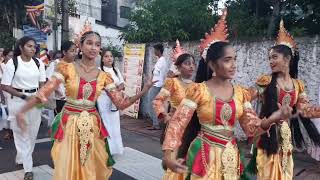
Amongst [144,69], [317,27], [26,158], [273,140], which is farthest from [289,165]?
[317,27]

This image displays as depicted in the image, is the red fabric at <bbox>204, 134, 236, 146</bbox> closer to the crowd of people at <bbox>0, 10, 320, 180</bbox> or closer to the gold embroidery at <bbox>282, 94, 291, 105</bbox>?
the crowd of people at <bbox>0, 10, 320, 180</bbox>

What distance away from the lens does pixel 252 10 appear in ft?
48.2

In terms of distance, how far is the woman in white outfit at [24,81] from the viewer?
6.05 meters

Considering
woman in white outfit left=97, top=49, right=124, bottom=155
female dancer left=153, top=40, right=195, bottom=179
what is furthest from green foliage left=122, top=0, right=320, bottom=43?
female dancer left=153, top=40, right=195, bottom=179

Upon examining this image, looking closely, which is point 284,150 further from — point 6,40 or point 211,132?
point 6,40

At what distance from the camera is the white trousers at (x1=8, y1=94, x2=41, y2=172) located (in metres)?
5.84

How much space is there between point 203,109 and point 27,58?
3.82m

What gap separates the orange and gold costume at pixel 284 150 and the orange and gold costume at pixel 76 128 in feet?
5.07

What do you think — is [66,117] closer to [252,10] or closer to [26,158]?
[26,158]

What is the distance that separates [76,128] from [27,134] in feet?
6.00

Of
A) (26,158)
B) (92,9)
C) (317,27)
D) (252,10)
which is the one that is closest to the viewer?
(26,158)

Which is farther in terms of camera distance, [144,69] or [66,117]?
[144,69]

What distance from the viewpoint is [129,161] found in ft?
22.9

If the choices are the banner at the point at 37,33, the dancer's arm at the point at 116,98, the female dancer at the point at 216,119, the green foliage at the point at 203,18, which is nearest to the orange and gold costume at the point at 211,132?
the female dancer at the point at 216,119
